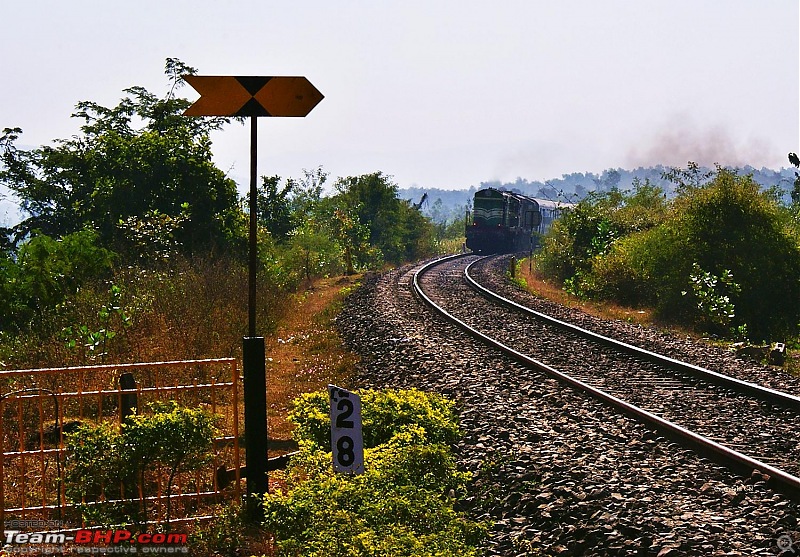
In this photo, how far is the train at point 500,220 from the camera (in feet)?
144

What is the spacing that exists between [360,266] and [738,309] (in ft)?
71.3

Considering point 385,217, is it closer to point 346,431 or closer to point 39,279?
point 39,279

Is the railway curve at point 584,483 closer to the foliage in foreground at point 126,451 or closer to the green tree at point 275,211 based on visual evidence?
the foliage in foreground at point 126,451

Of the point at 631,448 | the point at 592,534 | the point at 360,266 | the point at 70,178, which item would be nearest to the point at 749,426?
the point at 631,448

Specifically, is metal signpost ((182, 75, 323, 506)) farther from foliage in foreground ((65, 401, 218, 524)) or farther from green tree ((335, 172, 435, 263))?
green tree ((335, 172, 435, 263))

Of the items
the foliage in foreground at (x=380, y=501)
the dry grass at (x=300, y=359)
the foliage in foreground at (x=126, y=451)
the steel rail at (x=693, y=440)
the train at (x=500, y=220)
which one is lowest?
the dry grass at (x=300, y=359)

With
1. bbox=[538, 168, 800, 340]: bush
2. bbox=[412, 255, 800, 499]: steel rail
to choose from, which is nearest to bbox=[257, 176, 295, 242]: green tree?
bbox=[538, 168, 800, 340]: bush

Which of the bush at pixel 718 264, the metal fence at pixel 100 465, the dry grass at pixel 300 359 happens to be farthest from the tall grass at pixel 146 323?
the bush at pixel 718 264

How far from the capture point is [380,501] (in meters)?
4.90

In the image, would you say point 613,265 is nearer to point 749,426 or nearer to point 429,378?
point 429,378

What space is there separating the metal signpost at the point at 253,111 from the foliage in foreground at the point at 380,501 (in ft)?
1.09

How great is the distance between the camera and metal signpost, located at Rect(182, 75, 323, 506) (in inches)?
222

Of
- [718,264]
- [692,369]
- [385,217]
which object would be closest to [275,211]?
[385,217]

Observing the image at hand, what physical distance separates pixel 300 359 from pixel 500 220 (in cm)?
3199
